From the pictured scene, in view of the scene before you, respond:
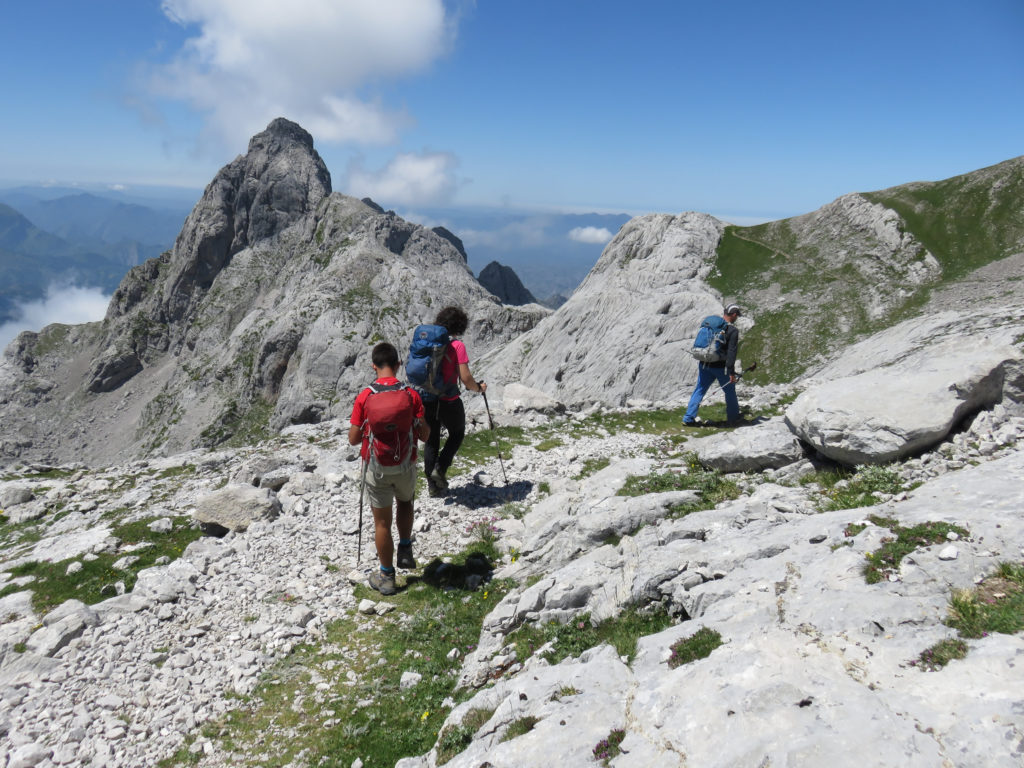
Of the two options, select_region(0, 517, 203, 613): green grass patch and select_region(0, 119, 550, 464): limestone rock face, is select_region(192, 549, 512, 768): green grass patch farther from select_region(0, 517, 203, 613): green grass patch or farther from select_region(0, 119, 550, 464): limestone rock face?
select_region(0, 119, 550, 464): limestone rock face

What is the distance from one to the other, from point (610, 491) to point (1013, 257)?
50.6 m

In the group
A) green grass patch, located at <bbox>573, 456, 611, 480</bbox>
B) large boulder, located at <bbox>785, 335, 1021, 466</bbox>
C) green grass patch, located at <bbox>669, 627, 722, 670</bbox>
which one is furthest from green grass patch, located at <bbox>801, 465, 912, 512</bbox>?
green grass patch, located at <bbox>573, 456, 611, 480</bbox>

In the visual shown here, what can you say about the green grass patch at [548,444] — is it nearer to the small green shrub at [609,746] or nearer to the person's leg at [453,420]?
the person's leg at [453,420]

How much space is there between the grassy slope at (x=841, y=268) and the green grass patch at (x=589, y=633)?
117 feet

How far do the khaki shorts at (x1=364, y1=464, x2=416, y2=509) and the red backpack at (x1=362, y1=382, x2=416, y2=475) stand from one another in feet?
0.42

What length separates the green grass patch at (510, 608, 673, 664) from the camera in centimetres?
684

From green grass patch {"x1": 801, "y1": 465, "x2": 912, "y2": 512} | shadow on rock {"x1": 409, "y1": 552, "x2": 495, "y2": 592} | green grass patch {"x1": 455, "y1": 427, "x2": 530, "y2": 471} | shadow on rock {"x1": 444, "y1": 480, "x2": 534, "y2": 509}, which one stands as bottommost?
shadow on rock {"x1": 409, "y1": 552, "x2": 495, "y2": 592}

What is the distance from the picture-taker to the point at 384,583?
10.2 m

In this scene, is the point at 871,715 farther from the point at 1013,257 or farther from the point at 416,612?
the point at 1013,257

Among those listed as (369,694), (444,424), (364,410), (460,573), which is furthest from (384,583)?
(444,424)

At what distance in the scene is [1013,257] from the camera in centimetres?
4203

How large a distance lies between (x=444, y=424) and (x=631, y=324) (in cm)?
4127

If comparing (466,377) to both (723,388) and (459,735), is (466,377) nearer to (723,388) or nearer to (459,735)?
(459,735)

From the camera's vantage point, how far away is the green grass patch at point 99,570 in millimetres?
11203
